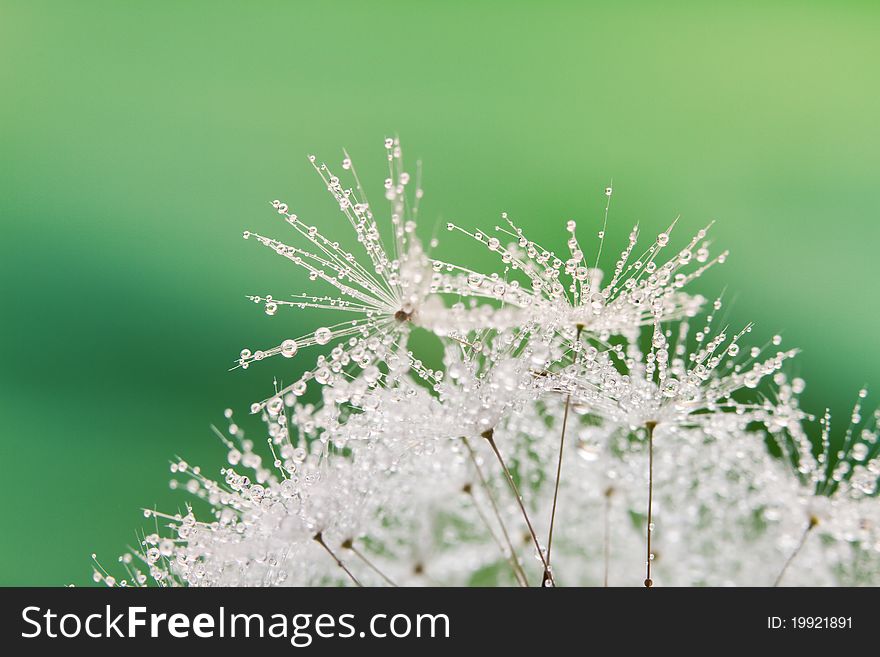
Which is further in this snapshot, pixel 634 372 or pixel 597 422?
pixel 597 422

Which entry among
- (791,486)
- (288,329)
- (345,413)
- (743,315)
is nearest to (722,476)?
(791,486)

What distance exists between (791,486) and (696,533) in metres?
0.21

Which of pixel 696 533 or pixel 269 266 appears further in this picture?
pixel 269 266

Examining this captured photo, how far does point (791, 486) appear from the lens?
26.4 inches

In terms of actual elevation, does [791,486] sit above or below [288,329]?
below
